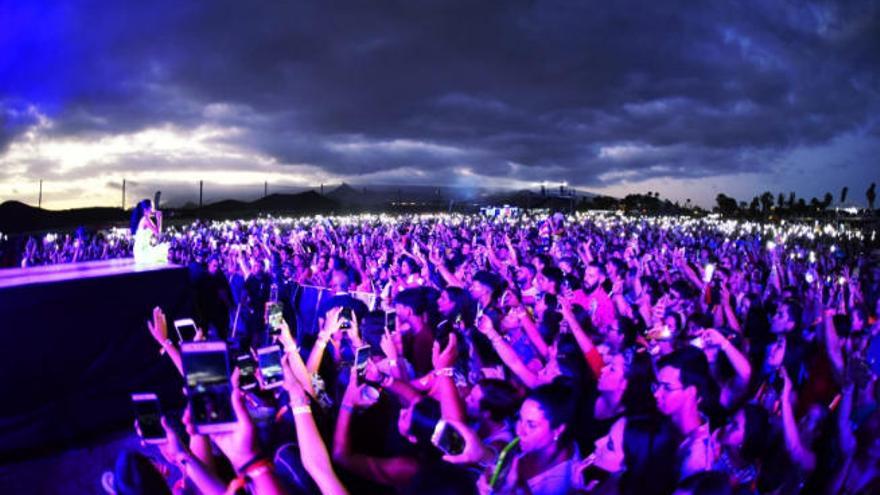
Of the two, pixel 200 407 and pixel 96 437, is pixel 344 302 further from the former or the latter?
pixel 200 407

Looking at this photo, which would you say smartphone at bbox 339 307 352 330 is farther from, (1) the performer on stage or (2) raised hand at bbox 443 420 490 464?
(1) the performer on stage

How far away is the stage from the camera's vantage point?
5.56 meters

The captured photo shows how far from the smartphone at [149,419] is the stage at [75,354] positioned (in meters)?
4.26

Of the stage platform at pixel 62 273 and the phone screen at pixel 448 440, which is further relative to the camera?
the stage platform at pixel 62 273

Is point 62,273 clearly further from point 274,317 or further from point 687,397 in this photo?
point 687,397

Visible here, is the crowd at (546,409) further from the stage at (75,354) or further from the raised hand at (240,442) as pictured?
the stage at (75,354)

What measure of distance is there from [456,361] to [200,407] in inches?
84.4

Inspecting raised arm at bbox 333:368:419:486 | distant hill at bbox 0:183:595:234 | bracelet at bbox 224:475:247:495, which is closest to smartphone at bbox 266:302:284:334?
raised arm at bbox 333:368:419:486

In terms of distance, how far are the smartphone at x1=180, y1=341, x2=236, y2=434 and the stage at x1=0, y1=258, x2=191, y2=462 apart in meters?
4.32

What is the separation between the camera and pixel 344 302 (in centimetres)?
607

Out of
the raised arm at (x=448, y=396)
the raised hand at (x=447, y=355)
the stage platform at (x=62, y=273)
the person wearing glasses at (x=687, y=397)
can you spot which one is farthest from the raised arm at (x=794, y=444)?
the stage platform at (x=62, y=273)

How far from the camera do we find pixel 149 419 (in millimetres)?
2188

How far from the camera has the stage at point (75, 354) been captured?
556cm

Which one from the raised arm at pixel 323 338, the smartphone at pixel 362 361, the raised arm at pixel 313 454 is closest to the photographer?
the raised arm at pixel 313 454
